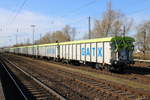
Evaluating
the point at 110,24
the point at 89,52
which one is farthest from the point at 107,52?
the point at 110,24

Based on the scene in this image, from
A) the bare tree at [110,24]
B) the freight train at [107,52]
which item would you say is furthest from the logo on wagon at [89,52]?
the bare tree at [110,24]

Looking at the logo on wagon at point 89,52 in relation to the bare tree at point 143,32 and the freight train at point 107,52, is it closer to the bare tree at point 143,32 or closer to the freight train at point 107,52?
the freight train at point 107,52

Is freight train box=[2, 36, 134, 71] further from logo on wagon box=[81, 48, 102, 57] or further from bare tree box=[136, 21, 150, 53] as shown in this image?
bare tree box=[136, 21, 150, 53]

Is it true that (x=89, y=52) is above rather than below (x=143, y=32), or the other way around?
below

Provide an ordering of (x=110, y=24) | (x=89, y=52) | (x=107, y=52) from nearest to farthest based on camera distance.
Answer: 1. (x=107, y=52)
2. (x=89, y=52)
3. (x=110, y=24)

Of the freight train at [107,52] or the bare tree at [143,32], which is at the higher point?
the bare tree at [143,32]

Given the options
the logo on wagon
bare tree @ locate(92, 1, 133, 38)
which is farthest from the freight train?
bare tree @ locate(92, 1, 133, 38)

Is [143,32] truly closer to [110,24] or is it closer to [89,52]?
[110,24]

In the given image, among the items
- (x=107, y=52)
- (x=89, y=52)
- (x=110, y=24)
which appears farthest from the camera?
(x=110, y=24)

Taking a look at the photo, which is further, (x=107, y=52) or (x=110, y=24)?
(x=110, y=24)

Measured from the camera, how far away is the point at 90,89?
1152 centimetres

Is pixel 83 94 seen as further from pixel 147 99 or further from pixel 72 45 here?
pixel 72 45

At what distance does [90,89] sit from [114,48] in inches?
271

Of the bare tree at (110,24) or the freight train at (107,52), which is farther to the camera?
the bare tree at (110,24)
